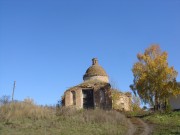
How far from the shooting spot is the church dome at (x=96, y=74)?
49.0 m

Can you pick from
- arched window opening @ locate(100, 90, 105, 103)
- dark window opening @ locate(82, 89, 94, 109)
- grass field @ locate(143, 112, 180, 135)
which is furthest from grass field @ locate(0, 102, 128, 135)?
dark window opening @ locate(82, 89, 94, 109)

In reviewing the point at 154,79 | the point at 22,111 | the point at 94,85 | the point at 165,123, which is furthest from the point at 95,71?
the point at 22,111

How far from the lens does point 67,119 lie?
26.7m

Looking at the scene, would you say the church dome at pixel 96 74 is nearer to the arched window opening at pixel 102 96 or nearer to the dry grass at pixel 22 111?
the arched window opening at pixel 102 96

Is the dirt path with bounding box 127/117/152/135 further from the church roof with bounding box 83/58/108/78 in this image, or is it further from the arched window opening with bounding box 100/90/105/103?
the church roof with bounding box 83/58/108/78

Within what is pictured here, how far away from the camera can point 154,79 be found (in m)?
36.8

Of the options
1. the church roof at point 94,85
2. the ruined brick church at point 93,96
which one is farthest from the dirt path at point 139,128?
the church roof at point 94,85

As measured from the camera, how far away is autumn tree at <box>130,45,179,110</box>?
120ft

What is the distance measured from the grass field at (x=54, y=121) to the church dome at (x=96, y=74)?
19.2 meters

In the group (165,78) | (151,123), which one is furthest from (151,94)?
(151,123)

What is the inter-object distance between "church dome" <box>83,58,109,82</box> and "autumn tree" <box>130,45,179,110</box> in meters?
11.0

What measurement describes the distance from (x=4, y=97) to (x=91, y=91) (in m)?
14.8

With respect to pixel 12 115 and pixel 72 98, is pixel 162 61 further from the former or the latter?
pixel 12 115

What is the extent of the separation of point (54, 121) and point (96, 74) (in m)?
23.8
